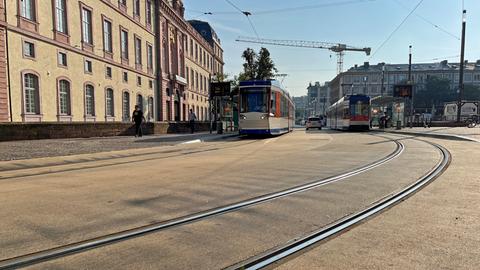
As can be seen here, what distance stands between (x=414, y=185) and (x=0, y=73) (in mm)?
24438

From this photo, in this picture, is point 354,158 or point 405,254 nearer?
point 405,254

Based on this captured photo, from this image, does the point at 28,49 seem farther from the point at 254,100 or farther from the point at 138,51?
the point at 138,51

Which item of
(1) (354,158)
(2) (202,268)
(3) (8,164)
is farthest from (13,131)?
(2) (202,268)

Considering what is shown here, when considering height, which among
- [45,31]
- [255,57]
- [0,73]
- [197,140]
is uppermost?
[255,57]

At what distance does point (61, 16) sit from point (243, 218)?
29.0 meters

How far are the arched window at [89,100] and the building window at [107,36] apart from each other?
16.2 feet

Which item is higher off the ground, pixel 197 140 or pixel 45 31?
pixel 45 31

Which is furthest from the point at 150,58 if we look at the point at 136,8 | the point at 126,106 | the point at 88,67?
the point at 88,67

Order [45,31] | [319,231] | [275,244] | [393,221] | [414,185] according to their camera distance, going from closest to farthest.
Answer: [275,244] < [319,231] < [393,221] < [414,185] < [45,31]

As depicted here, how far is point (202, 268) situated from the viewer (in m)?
3.32

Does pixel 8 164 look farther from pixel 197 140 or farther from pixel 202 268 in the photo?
pixel 197 140

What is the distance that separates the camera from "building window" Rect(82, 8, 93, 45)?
100ft

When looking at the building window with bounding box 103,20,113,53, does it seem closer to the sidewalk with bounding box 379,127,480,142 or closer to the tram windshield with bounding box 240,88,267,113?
the tram windshield with bounding box 240,88,267,113

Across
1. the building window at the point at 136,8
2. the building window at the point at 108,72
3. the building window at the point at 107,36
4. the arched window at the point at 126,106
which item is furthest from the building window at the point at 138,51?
the building window at the point at 108,72
